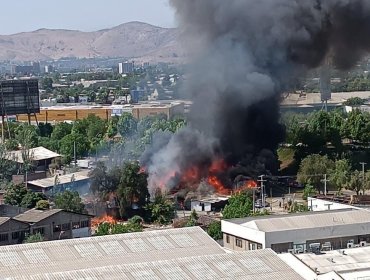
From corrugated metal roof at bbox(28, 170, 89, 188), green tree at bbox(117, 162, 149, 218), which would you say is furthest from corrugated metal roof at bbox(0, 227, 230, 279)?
corrugated metal roof at bbox(28, 170, 89, 188)

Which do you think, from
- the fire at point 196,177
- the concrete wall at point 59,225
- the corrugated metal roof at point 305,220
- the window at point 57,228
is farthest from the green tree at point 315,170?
the corrugated metal roof at point 305,220

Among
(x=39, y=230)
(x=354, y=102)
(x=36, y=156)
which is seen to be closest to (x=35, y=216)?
(x=39, y=230)

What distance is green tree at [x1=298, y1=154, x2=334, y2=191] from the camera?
111 feet

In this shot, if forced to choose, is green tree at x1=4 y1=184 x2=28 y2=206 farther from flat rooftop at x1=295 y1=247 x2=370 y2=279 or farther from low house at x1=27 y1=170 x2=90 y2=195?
flat rooftop at x1=295 y1=247 x2=370 y2=279

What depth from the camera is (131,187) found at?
29.6 metres

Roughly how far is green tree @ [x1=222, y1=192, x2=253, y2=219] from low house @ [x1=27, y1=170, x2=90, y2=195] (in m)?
8.58

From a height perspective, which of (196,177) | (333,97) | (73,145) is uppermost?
(333,97)

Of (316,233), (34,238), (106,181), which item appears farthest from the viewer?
(106,181)

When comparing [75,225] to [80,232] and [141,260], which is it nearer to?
[80,232]

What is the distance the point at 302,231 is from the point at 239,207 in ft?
27.5

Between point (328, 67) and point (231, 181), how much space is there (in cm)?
1329

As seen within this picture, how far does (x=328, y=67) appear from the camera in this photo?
44.6 metres

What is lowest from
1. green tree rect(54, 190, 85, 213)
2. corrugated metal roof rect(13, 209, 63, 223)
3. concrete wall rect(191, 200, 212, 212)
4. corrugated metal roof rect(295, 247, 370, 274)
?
concrete wall rect(191, 200, 212, 212)

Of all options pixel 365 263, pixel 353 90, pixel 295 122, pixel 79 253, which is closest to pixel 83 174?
pixel 295 122
